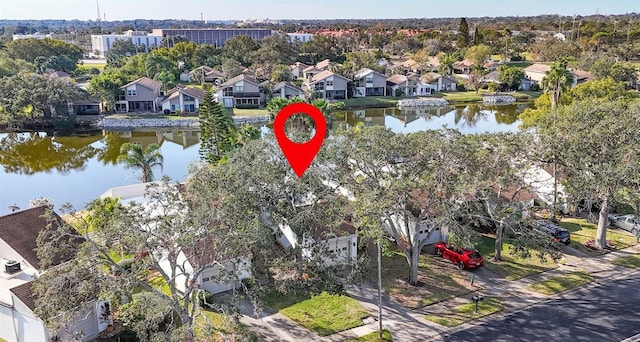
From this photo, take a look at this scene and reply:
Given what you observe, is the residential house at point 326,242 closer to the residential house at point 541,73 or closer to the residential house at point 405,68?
the residential house at point 541,73

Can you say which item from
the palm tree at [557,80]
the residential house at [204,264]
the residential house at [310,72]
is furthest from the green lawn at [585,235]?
the residential house at [310,72]

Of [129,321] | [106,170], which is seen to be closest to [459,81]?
[106,170]

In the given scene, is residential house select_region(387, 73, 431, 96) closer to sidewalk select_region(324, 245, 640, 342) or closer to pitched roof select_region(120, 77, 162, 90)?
pitched roof select_region(120, 77, 162, 90)

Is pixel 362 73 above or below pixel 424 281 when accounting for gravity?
above

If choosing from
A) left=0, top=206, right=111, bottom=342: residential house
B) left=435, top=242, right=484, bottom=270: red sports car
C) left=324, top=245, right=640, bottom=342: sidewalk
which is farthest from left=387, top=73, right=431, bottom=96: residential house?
left=0, top=206, right=111, bottom=342: residential house

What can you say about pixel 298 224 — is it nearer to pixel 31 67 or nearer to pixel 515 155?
pixel 515 155

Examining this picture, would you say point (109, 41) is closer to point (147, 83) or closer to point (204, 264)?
point (147, 83)

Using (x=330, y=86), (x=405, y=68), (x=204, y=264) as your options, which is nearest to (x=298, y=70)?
(x=330, y=86)

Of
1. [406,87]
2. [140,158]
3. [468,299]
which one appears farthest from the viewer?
[406,87]
